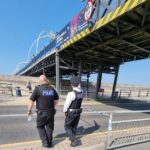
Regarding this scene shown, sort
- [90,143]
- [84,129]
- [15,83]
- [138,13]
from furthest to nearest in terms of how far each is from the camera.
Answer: [15,83], [138,13], [84,129], [90,143]

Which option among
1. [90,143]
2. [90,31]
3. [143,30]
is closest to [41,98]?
[90,143]

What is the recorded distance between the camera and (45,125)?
6.05 meters

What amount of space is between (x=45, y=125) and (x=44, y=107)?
51cm

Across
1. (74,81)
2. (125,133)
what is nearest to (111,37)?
(125,133)

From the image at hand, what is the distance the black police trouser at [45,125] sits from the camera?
19.3 ft

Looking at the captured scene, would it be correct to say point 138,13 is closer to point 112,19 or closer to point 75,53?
point 112,19

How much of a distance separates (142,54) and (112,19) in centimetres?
903

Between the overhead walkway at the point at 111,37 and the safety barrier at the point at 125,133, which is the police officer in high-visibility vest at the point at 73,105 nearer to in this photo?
the safety barrier at the point at 125,133

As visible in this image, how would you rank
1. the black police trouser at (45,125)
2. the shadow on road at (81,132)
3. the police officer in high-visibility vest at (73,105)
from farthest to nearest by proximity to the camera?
the shadow on road at (81,132) < the police officer in high-visibility vest at (73,105) < the black police trouser at (45,125)

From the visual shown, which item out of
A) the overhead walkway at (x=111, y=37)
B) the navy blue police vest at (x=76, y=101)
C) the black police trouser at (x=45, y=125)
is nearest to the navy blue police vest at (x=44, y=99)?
the black police trouser at (x=45, y=125)

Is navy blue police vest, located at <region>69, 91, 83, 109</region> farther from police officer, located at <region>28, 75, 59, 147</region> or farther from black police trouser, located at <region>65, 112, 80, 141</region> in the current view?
police officer, located at <region>28, 75, 59, 147</region>

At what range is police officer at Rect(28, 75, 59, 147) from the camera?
5.89 m

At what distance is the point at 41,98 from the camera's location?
5918 mm

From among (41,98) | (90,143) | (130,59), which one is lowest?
(90,143)
